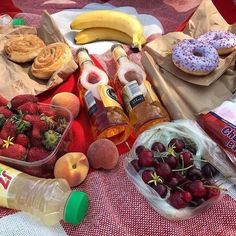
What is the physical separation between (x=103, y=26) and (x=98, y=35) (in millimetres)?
30

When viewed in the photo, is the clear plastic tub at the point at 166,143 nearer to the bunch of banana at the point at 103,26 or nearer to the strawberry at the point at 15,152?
the strawberry at the point at 15,152

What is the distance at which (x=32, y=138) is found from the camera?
737 mm

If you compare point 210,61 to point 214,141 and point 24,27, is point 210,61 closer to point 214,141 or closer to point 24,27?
point 214,141

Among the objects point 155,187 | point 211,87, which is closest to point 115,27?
point 211,87

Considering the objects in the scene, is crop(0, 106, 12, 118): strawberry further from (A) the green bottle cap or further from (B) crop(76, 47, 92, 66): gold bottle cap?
(A) the green bottle cap

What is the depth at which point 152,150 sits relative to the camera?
2.42 ft

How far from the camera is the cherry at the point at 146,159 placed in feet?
2.30

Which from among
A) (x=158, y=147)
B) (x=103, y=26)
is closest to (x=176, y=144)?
(x=158, y=147)

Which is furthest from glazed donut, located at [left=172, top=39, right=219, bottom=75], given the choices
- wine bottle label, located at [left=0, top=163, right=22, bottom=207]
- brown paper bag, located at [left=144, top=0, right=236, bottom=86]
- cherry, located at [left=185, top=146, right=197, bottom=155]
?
wine bottle label, located at [left=0, top=163, right=22, bottom=207]

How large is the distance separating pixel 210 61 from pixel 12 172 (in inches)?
19.5

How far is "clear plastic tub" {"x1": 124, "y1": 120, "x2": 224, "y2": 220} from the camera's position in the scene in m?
0.67

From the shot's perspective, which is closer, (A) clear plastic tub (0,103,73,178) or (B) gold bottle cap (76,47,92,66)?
(A) clear plastic tub (0,103,73,178)

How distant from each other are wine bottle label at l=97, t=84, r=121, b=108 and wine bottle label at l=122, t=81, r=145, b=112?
0.02 meters

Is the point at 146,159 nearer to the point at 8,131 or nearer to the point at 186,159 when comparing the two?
the point at 186,159
